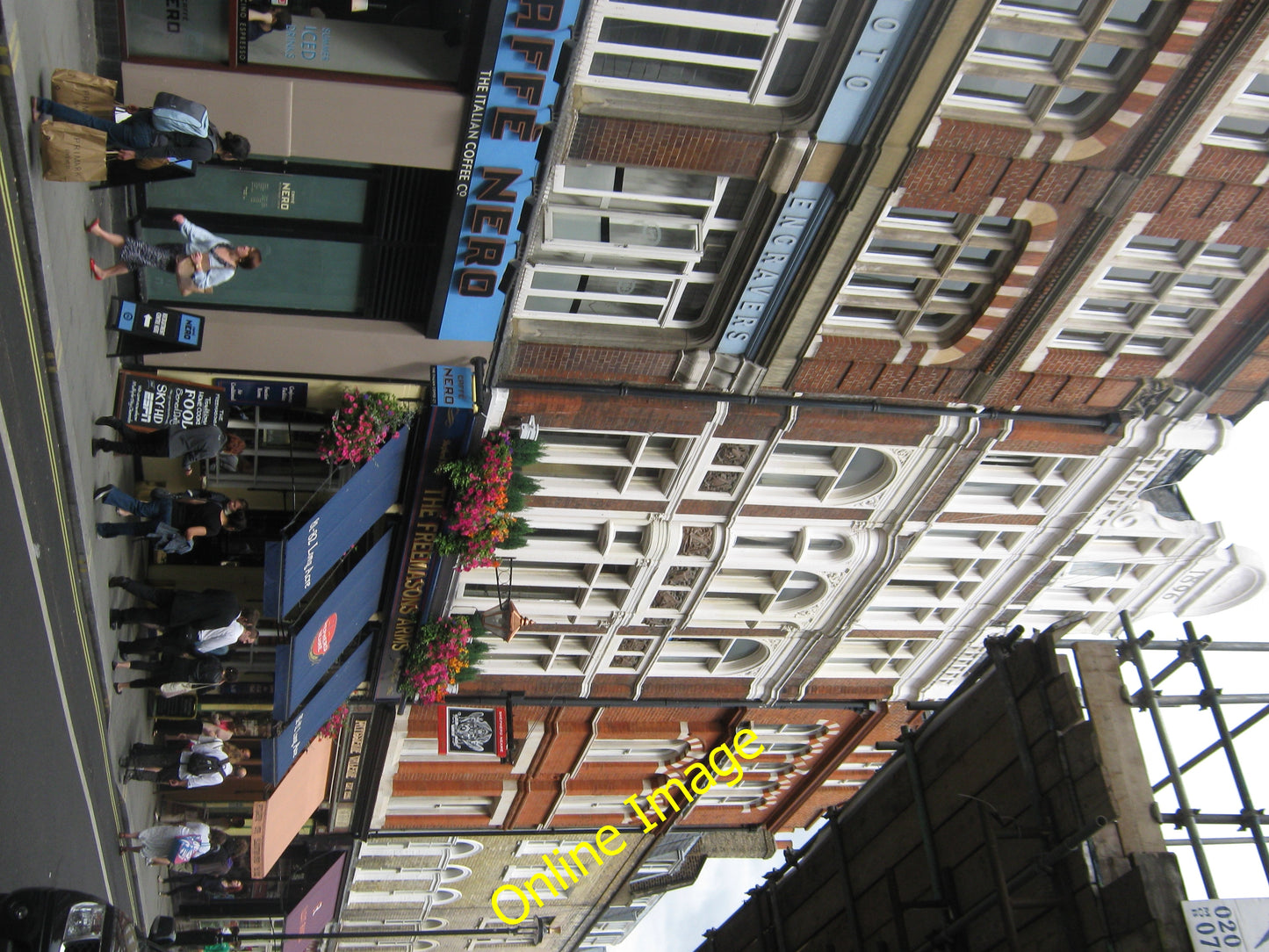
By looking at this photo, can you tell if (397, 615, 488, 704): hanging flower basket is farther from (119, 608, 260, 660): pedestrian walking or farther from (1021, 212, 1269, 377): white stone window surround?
(1021, 212, 1269, 377): white stone window surround

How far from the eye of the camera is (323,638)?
802 inches

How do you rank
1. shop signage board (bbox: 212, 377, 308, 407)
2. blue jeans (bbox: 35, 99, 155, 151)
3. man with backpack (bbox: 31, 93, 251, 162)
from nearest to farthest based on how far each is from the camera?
blue jeans (bbox: 35, 99, 155, 151) → man with backpack (bbox: 31, 93, 251, 162) → shop signage board (bbox: 212, 377, 308, 407)

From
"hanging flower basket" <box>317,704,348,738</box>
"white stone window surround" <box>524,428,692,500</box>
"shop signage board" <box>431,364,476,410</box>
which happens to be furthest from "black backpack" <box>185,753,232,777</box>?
"white stone window surround" <box>524,428,692,500</box>

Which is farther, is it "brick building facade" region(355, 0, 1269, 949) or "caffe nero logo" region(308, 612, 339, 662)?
"caffe nero logo" region(308, 612, 339, 662)

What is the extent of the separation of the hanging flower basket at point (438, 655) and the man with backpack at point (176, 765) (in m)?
6.25

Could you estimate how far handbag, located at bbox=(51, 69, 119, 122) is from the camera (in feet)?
40.0

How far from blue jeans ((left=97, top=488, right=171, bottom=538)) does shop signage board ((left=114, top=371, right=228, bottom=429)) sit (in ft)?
4.11

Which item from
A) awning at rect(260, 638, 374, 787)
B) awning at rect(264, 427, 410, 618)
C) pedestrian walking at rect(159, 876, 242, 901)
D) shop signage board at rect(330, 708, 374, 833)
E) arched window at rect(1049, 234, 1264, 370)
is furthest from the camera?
shop signage board at rect(330, 708, 374, 833)

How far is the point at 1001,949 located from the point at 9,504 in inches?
487

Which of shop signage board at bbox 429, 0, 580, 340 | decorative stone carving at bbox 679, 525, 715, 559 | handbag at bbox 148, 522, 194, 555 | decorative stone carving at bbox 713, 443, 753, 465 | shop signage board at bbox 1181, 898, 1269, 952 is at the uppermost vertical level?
shop signage board at bbox 429, 0, 580, 340

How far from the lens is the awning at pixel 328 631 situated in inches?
765

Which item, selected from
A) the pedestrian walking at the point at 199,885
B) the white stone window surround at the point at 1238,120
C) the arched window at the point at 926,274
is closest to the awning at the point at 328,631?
the pedestrian walking at the point at 199,885

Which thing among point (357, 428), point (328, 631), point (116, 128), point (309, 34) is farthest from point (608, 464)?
point (116, 128)

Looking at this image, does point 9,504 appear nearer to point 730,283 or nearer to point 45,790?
point 45,790
